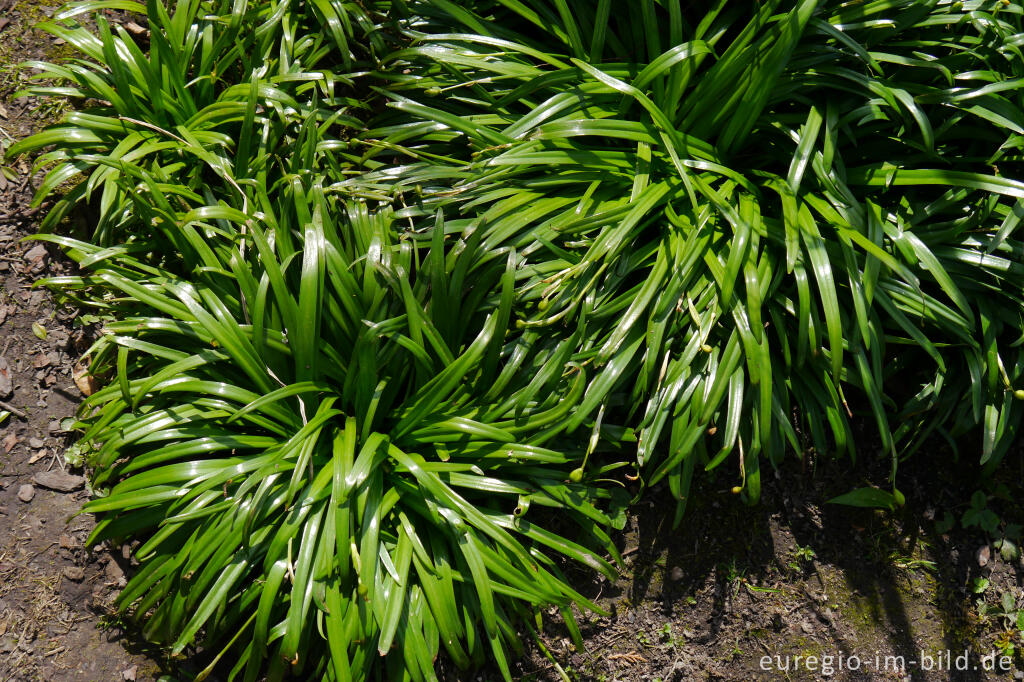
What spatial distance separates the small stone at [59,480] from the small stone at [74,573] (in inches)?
11.4

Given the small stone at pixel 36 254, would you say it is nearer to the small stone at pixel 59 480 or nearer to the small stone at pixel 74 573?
the small stone at pixel 59 480

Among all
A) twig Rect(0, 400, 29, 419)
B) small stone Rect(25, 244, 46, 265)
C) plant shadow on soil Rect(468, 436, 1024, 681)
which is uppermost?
small stone Rect(25, 244, 46, 265)

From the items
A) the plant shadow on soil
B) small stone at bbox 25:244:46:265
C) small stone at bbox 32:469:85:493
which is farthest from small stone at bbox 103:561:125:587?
the plant shadow on soil

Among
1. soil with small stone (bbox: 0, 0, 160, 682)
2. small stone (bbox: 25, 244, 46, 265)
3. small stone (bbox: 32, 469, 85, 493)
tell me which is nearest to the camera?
soil with small stone (bbox: 0, 0, 160, 682)

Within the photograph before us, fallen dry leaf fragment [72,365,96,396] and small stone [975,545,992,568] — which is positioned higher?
fallen dry leaf fragment [72,365,96,396]

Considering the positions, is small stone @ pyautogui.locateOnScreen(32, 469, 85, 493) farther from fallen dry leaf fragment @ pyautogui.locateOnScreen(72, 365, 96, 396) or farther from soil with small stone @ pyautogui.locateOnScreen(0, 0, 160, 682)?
fallen dry leaf fragment @ pyautogui.locateOnScreen(72, 365, 96, 396)

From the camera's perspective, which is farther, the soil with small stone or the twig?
the twig

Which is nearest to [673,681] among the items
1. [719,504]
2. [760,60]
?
[719,504]

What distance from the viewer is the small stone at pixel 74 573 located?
2672 millimetres

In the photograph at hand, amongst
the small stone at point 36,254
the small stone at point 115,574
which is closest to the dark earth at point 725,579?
the small stone at point 115,574

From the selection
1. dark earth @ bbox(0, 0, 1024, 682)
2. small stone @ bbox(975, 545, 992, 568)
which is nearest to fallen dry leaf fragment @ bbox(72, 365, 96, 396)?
dark earth @ bbox(0, 0, 1024, 682)

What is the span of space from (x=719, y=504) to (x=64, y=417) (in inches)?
102

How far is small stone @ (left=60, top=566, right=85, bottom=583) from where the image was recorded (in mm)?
2672

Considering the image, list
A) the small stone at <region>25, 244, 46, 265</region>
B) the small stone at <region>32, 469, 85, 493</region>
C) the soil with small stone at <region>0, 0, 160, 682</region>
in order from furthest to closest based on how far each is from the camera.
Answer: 1. the small stone at <region>25, 244, 46, 265</region>
2. the small stone at <region>32, 469, 85, 493</region>
3. the soil with small stone at <region>0, 0, 160, 682</region>
